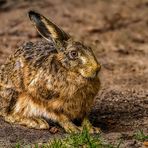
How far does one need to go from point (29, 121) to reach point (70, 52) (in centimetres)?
88

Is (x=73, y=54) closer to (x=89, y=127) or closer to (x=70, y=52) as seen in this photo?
(x=70, y=52)

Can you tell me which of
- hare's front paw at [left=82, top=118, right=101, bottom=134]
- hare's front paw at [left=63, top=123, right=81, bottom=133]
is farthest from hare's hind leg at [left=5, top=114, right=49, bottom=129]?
hare's front paw at [left=82, top=118, right=101, bottom=134]

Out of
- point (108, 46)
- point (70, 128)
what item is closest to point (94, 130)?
point (70, 128)

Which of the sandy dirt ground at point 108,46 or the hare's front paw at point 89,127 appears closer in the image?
the hare's front paw at point 89,127

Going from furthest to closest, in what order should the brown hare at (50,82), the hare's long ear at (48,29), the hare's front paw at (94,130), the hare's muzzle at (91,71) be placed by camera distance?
the hare's long ear at (48,29) < the hare's front paw at (94,130) < the brown hare at (50,82) < the hare's muzzle at (91,71)

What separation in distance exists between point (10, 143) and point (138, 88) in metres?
2.93

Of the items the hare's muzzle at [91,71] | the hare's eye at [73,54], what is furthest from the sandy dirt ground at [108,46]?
the hare's eye at [73,54]

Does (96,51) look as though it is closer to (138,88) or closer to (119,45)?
(119,45)

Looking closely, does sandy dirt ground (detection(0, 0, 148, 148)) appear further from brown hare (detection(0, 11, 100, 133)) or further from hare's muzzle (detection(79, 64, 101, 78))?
hare's muzzle (detection(79, 64, 101, 78))

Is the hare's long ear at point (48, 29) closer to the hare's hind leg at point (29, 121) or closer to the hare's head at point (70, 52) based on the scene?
the hare's head at point (70, 52)

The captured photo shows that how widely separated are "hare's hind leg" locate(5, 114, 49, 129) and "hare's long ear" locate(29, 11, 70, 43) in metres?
0.87

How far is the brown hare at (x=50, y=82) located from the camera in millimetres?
7688

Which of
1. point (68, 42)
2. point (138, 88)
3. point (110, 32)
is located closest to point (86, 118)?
point (68, 42)

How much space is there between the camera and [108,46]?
12375 mm
